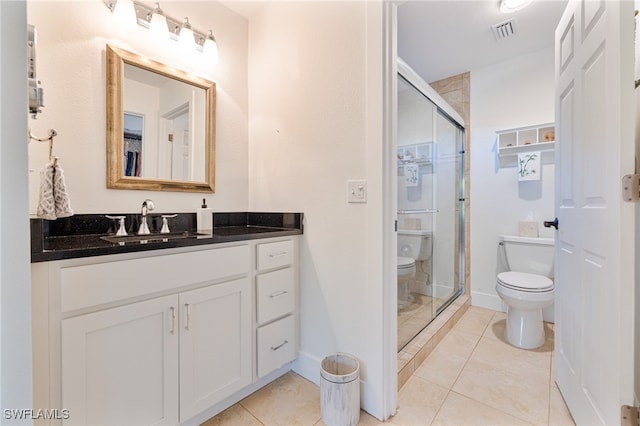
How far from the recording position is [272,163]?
1881mm

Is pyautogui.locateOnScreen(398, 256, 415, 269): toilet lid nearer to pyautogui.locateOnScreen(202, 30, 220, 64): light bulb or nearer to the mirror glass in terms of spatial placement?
the mirror glass

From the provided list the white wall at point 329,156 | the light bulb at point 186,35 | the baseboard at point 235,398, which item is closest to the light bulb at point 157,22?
the light bulb at point 186,35

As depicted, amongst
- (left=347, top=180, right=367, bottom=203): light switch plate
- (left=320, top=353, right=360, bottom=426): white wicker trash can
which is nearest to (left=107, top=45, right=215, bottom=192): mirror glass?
(left=347, top=180, right=367, bottom=203): light switch plate

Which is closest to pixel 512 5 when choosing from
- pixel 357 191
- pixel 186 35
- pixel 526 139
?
pixel 526 139

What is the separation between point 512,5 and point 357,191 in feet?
5.61

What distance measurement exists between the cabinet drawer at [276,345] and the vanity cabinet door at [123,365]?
16.9 inches

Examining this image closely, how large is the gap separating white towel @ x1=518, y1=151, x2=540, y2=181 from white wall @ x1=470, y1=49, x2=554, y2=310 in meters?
0.08

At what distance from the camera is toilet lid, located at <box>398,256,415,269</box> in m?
2.17

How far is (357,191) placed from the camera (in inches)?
56.4

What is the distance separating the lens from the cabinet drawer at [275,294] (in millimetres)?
1504

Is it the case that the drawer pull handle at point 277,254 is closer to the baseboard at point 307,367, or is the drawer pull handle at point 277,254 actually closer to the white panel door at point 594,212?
the baseboard at point 307,367

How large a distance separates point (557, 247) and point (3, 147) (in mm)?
2165

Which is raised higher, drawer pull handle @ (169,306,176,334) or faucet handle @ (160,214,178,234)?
faucet handle @ (160,214,178,234)

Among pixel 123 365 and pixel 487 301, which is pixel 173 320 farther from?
pixel 487 301
